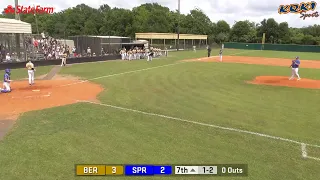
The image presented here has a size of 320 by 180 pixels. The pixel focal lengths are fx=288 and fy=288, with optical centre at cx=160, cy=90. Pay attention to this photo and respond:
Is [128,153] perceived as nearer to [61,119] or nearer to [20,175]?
[20,175]

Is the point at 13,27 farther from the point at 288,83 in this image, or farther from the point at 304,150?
the point at 304,150

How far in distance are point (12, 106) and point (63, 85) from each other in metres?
5.60

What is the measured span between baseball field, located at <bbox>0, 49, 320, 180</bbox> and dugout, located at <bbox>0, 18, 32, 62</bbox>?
1114 centimetres

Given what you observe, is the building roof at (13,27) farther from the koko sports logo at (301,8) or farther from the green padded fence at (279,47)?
the green padded fence at (279,47)

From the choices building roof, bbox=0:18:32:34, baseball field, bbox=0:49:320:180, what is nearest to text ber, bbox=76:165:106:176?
baseball field, bbox=0:49:320:180

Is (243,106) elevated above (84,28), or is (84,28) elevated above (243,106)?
(84,28)

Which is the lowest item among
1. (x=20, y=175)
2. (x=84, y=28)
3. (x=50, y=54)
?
(x=20, y=175)

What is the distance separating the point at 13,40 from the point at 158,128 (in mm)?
24408

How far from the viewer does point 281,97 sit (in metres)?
15.4

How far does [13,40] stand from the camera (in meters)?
28.5

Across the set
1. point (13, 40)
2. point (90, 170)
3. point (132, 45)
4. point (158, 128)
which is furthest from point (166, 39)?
point (90, 170)

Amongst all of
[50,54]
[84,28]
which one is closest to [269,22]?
[84,28]

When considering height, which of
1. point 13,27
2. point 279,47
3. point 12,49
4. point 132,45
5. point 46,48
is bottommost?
point 12,49

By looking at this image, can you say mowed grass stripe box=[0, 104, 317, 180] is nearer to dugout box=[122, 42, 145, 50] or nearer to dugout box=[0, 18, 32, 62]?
dugout box=[0, 18, 32, 62]
